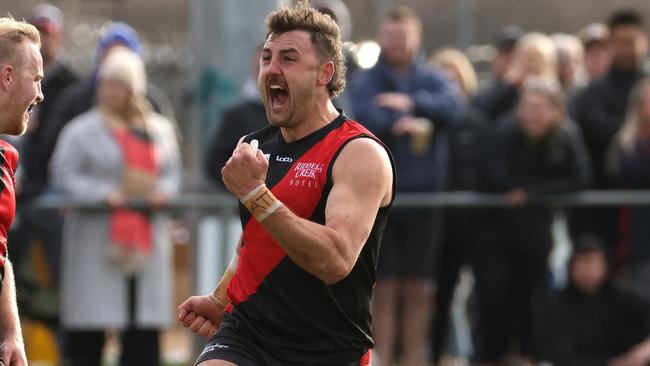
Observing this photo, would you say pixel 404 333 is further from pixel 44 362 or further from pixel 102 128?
pixel 44 362

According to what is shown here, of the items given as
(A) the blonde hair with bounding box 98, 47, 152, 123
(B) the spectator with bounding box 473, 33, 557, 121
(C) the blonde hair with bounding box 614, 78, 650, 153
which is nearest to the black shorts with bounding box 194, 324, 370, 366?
(A) the blonde hair with bounding box 98, 47, 152, 123

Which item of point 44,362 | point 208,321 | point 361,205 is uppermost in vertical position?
point 361,205

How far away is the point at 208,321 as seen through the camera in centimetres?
615

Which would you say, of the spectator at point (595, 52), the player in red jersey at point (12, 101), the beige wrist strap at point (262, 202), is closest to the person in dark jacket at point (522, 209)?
the spectator at point (595, 52)

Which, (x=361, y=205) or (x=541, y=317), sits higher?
(x=361, y=205)

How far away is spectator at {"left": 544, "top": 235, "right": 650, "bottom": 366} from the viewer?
1016 centimetres

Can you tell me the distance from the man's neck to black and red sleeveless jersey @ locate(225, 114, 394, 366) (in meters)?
0.03

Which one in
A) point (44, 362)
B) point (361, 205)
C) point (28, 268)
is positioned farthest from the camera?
point (44, 362)

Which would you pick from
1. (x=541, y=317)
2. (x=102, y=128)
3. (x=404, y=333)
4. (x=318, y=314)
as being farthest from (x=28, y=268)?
(x=318, y=314)

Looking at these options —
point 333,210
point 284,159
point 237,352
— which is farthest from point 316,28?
point 237,352

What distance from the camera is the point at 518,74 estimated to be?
438 inches

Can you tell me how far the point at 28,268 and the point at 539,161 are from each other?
3.72m

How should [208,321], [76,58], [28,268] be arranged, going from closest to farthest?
[208,321] < [28,268] < [76,58]

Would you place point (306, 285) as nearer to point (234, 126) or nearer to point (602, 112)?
point (234, 126)
